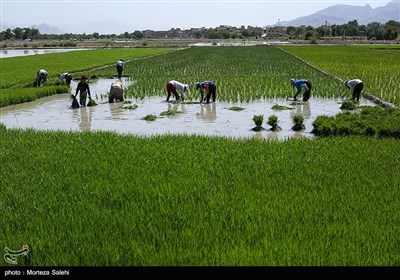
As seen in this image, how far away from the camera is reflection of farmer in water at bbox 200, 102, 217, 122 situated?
1135 cm

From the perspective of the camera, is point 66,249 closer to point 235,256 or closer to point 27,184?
point 235,256

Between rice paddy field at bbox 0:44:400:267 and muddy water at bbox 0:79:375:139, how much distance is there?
1.62 meters

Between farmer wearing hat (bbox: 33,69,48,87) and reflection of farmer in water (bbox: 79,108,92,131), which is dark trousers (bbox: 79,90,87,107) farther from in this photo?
farmer wearing hat (bbox: 33,69,48,87)

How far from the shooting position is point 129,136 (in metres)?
8.62

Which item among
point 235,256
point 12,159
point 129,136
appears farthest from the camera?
point 129,136

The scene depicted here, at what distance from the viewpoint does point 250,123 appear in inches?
419

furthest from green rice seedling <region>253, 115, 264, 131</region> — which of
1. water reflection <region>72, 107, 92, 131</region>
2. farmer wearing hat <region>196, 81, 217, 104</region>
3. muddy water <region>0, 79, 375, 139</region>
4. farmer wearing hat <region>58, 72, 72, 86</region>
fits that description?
farmer wearing hat <region>58, 72, 72, 86</region>

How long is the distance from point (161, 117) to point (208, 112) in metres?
1.37
